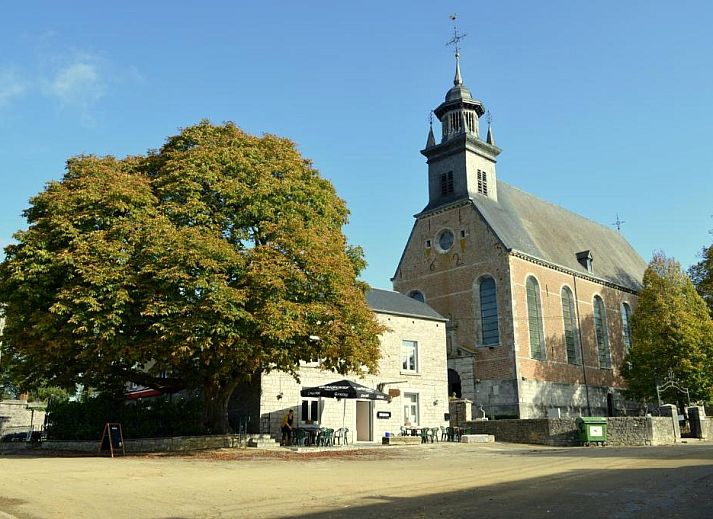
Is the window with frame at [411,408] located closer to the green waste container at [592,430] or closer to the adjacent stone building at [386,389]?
the adjacent stone building at [386,389]

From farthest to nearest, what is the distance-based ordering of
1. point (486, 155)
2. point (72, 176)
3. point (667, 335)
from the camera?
1. point (486, 155)
2. point (667, 335)
3. point (72, 176)

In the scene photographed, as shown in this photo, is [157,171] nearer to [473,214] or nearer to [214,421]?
[214,421]

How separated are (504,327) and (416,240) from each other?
10348 millimetres

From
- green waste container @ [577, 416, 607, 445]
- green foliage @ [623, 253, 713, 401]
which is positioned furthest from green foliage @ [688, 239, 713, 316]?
green waste container @ [577, 416, 607, 445]

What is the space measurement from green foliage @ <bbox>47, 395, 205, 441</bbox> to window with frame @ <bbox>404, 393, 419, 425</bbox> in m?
10.1

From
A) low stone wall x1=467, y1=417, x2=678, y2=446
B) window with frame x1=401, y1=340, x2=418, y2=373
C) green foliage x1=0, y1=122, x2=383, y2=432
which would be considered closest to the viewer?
green foliage x1=0, y1=122, x2=383, y2=432

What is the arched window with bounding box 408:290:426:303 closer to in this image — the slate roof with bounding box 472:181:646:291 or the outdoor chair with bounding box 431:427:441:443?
the slate roof with bounding box 472:181:646:291

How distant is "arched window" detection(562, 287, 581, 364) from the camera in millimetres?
43000

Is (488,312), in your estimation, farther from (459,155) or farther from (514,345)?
(459,155)

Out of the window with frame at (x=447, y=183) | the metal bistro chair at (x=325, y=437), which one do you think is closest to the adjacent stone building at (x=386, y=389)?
the metal bistro chair at (x=325, y=437)

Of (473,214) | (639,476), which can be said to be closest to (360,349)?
(639,476)

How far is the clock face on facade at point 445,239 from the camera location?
143ft

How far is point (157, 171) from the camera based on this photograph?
2256cm

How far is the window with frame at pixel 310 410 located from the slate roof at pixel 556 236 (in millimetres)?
18447
